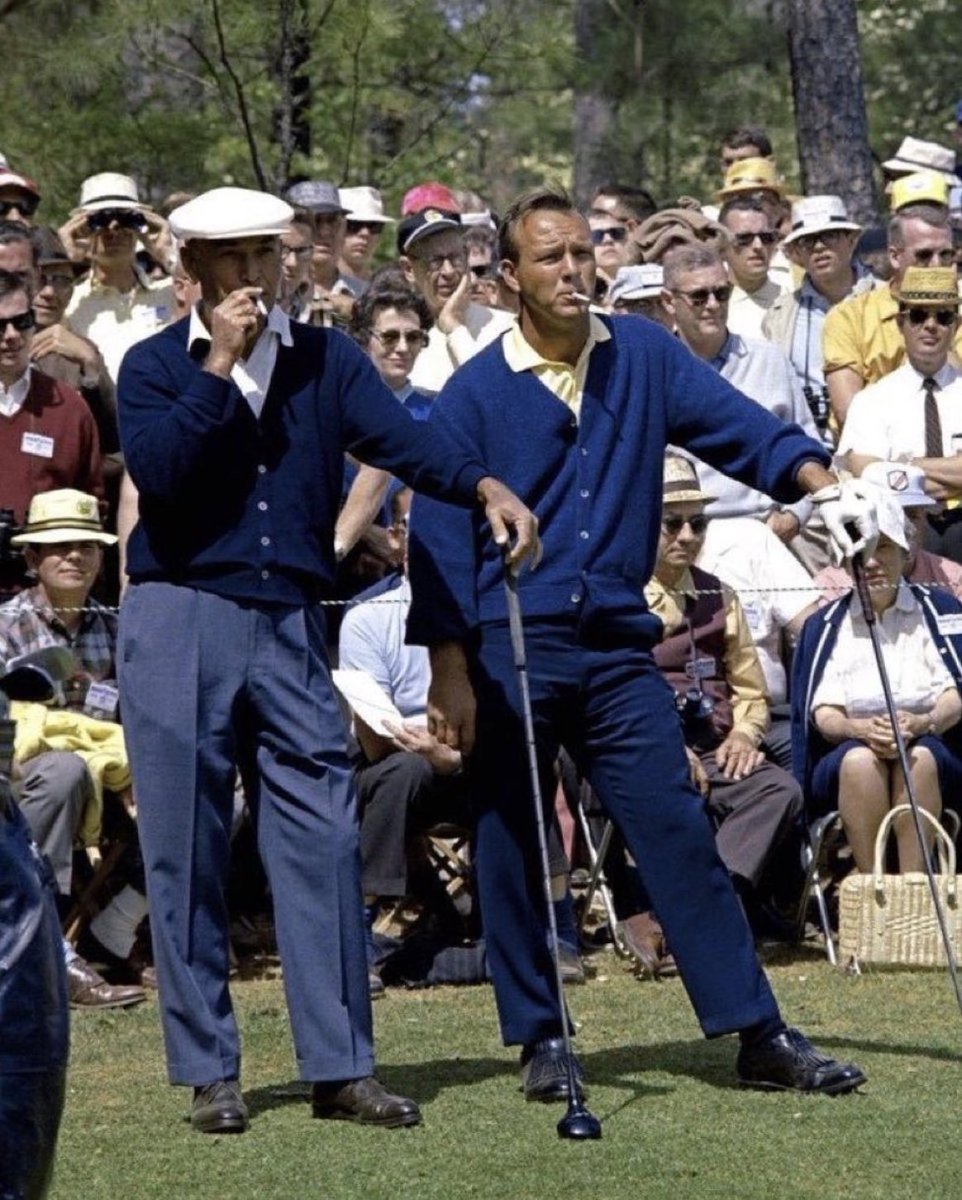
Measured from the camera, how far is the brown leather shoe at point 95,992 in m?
8.78

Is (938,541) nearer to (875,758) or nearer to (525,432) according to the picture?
(875,758)

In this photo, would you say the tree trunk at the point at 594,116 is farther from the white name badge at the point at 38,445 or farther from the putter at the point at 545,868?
the putter at the point at 545,868

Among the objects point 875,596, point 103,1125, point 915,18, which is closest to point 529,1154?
point 103,1125

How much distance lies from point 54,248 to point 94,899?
10.9ft

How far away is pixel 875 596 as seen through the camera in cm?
971

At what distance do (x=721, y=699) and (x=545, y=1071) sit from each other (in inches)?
127

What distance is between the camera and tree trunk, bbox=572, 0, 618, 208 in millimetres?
22500

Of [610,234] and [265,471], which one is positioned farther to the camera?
[610,234]

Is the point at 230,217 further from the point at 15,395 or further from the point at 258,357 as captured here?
the point at 15,395

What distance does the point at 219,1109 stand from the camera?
6637 mm

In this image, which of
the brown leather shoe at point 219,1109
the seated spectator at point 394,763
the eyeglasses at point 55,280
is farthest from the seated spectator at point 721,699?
the brown leather shoe at point 219,1109

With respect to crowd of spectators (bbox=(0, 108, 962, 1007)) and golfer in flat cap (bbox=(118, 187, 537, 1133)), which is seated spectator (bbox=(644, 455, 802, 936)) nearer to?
crowd of spectators (bbox=(0, 108, 962, 1007))

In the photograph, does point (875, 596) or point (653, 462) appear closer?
point (653, 462)

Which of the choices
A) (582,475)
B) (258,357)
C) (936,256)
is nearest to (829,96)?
(936,256)
